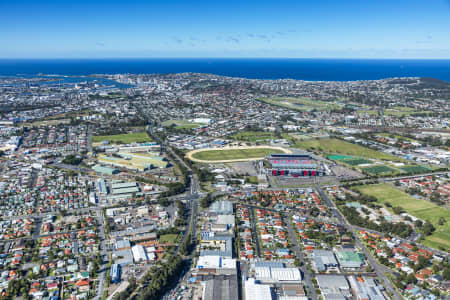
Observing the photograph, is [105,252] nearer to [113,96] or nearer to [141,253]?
[141,253]

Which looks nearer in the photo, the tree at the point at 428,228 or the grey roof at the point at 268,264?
the grey roof at the point at 268,264

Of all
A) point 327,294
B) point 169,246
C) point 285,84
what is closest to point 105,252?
point 169,246

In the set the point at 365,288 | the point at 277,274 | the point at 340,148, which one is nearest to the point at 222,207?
the point at 277,274

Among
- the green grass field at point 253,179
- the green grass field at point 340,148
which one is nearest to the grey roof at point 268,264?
the green grass field at point 253,179

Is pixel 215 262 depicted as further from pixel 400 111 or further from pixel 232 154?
pixel 400 111

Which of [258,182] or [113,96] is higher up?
[113,96]

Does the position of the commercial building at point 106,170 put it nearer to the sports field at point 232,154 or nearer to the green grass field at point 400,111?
the sports field at point 232,154
